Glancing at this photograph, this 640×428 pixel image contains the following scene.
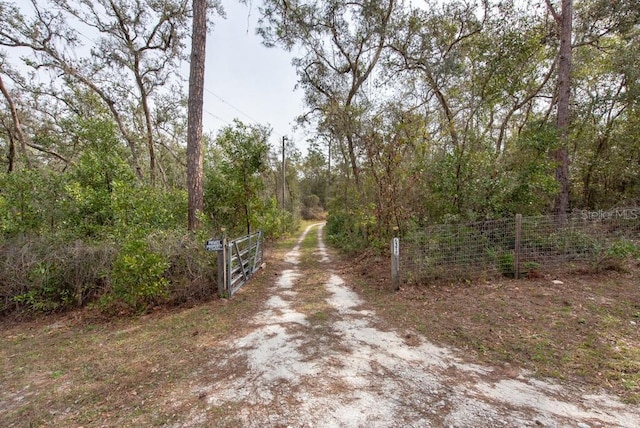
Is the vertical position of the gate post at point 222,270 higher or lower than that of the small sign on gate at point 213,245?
lower

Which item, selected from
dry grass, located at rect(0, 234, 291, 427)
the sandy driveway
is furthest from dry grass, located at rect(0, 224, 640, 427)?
the sandy driveway

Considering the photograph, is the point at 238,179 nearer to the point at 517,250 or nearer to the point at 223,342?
the point at 223,342

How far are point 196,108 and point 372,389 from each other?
6.45 m

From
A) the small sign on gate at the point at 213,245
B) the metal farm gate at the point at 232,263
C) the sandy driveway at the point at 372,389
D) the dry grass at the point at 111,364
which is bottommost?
the dry grass at the point at 111,364

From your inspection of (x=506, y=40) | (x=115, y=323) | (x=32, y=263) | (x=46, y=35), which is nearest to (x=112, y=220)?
(x=32, y=263)

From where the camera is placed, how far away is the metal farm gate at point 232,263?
203 inches

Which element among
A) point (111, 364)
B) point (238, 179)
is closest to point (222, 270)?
point (111, 364)

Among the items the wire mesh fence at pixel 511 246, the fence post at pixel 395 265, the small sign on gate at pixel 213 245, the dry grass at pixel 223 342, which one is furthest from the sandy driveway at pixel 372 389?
the wire mesh fence at pixel 511 246

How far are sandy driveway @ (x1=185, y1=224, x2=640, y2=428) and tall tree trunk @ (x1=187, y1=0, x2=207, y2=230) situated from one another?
376cm

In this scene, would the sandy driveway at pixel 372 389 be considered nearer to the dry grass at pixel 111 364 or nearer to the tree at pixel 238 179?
the dry grass at pixel 111 364

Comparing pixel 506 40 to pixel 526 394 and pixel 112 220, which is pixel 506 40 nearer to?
pixel 526 394

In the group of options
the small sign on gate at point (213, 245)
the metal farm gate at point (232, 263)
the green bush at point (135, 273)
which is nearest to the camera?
the green bush at point (135, 273)

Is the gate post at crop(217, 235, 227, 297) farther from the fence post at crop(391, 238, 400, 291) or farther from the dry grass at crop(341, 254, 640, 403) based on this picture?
the fence post at crop(391, 238, 400, 291)

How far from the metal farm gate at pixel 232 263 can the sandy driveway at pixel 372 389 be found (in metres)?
1.77
